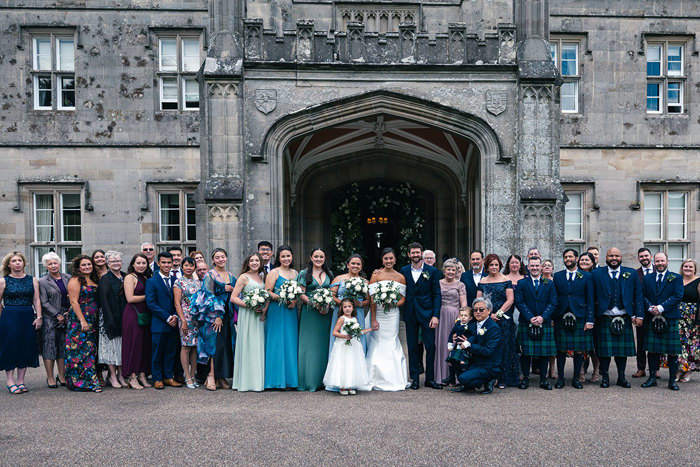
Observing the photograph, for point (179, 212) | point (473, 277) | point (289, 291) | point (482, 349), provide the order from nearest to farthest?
1. point (482, 349)
2. point (289, 291)
3. point (473, 277)
4. point (179, 212)

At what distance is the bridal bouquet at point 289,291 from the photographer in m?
6.91

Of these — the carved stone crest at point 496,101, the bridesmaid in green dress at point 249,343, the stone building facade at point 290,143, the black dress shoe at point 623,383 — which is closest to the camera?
the bridesmaid in green dress at point 249,343

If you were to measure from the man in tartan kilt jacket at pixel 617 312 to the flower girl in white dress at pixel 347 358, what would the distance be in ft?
9.82

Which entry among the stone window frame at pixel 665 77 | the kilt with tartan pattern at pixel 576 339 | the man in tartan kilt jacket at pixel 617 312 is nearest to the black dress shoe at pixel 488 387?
the kilt with tartan pattern at pixel 576 339

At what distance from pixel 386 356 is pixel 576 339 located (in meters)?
2.33

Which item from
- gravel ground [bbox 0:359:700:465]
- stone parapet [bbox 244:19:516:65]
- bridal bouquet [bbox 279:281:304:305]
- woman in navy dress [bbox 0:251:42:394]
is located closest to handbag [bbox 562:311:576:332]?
gravel ground [bbox 0:359:700:465]

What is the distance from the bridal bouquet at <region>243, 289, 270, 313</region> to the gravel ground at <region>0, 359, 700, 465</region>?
40.6 inches

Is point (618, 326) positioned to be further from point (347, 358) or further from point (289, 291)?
point (289, 291)

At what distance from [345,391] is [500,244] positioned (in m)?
4.52

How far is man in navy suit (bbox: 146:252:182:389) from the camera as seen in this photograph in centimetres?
710

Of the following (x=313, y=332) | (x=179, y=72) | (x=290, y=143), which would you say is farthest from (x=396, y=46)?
(x=179, y=72)

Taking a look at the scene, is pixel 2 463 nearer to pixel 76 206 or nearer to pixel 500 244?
pixel 500 244

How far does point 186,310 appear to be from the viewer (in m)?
7.12

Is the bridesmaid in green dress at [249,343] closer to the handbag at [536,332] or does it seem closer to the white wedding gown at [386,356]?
the white wedding gown at [386,356]
